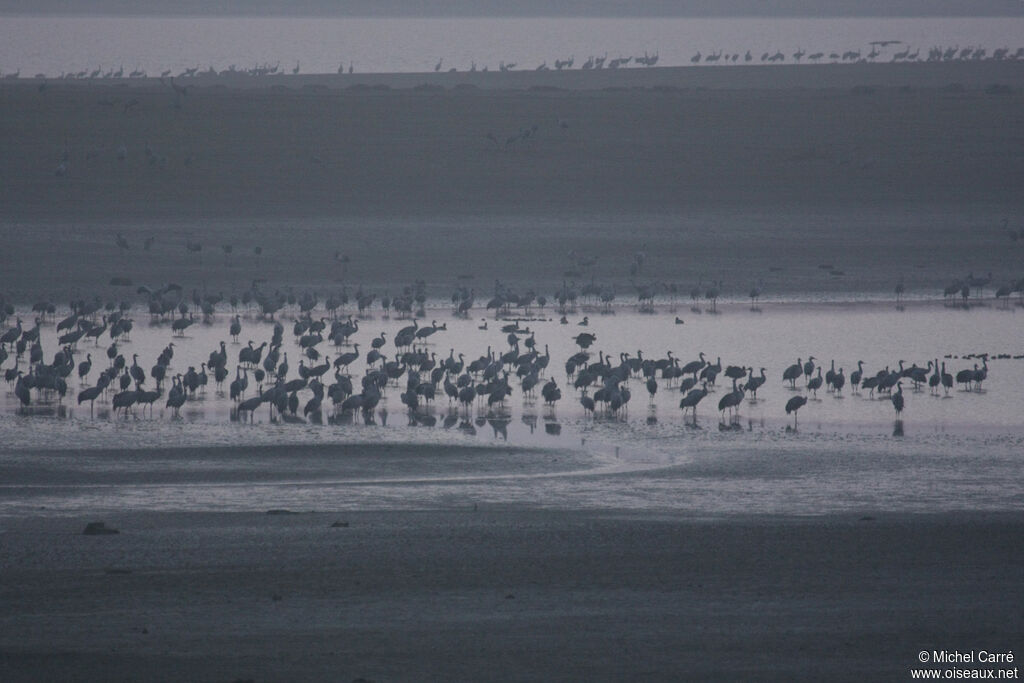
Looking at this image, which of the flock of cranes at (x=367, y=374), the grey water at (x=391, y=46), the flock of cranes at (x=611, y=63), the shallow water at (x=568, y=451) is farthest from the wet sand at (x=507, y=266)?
the grey water at (x=391, y=46)

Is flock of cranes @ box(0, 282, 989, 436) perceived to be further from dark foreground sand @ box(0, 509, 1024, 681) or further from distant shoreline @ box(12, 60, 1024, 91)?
distant shoreline @ box(12, 60, 1024, 91)

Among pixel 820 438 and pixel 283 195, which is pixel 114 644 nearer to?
pixel 820 438

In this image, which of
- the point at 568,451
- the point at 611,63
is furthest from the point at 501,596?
the point at 611,63

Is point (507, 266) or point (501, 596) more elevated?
point (507, 266)

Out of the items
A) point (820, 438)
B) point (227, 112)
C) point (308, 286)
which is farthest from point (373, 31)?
point (820, 438)

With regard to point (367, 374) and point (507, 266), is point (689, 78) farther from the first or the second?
point (367, 374)
